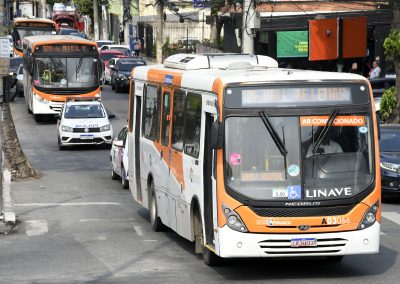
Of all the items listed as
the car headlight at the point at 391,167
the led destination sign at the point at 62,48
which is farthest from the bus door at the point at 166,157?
the led destination sign at the point at 62,48

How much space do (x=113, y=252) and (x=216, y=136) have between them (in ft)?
12.6

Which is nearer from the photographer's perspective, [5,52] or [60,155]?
[5,52]

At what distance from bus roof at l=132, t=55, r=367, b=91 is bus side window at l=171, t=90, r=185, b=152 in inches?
8.0

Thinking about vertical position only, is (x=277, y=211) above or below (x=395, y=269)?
above

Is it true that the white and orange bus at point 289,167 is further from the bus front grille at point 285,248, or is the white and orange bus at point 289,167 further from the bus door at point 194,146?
the bus door at point 194,146

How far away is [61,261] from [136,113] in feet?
16.1

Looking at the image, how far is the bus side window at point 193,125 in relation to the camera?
51.8 ft

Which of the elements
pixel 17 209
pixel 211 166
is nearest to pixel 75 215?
pixel 17 209

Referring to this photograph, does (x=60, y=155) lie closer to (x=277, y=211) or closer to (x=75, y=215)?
(x=75, y=215)

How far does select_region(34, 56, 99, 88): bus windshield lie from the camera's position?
45.1 m

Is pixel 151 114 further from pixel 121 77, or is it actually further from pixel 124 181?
pixel 121 77

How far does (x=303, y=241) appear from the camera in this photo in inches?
560

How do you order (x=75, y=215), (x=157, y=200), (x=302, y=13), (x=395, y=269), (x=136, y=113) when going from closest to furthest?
1. (x=395, y=269)
2. (x=157, y=200)
3. (x=136, y=113)
4. (x=75, y=215)
5. (x=302, y=13)

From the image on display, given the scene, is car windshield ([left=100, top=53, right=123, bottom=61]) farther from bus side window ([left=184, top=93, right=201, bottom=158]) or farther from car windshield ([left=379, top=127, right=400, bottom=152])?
bus side window ([left=184, top=93, right=201, bottom=158])
